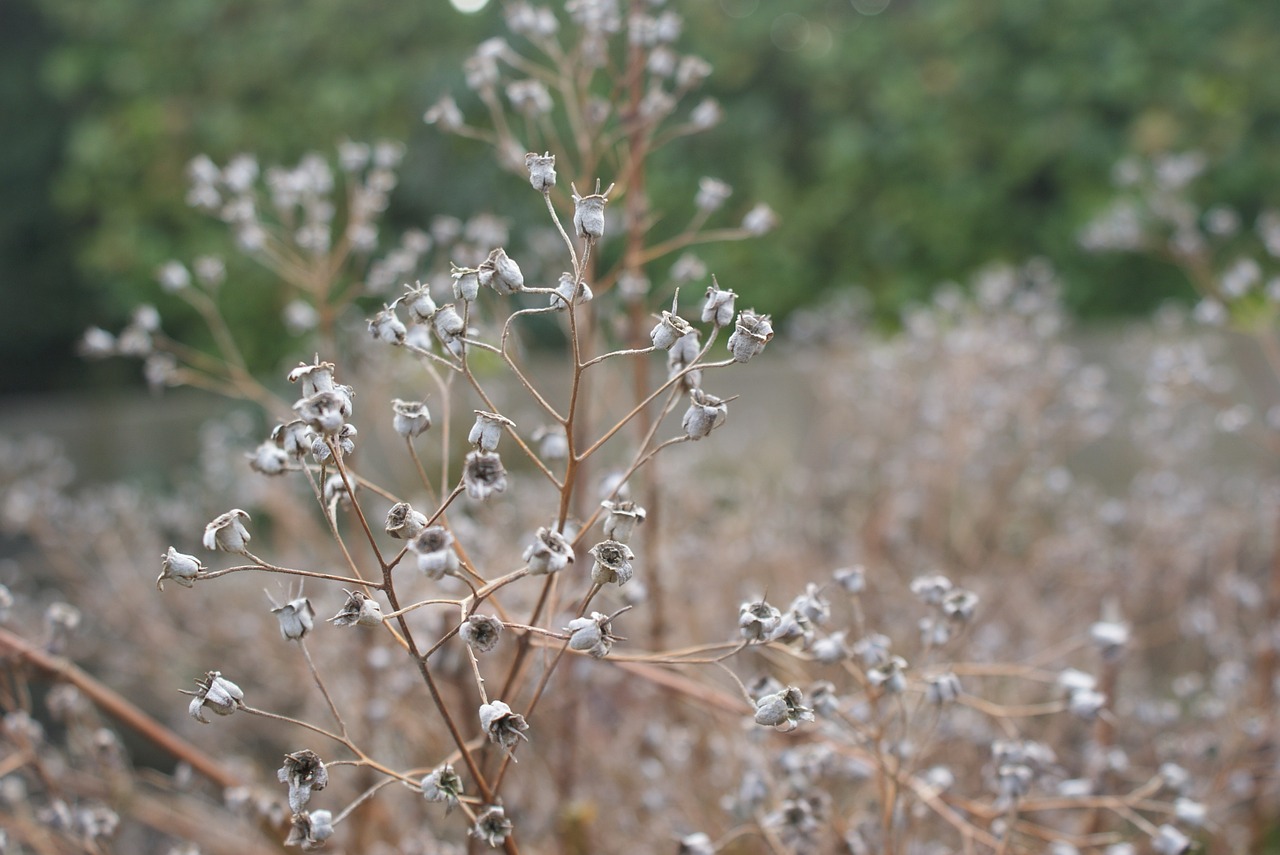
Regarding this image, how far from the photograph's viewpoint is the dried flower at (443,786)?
0.77 meters

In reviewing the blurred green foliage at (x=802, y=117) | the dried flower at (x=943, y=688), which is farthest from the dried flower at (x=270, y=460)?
the blurred green foliage at (x=802, y=117)

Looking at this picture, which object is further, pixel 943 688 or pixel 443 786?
pixel 943 688

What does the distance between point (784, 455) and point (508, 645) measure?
2.00m

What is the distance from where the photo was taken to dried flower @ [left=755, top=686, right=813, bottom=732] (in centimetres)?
81

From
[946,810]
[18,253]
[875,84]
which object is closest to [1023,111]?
[875,84]

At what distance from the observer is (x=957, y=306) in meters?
2.72

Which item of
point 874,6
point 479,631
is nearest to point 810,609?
point 479,631

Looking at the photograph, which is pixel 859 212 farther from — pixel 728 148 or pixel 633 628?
pixel 633 628

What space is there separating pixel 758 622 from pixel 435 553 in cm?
28

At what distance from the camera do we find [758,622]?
2.74 feet

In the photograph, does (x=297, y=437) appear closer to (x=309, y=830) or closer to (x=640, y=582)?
(x=309, y=830)

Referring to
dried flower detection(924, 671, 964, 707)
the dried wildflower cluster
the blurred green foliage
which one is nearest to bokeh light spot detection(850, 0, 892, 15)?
the blurred green foliage

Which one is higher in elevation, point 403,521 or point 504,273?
point 504,273

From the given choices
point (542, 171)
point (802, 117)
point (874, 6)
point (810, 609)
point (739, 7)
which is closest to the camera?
point (542, 171)
